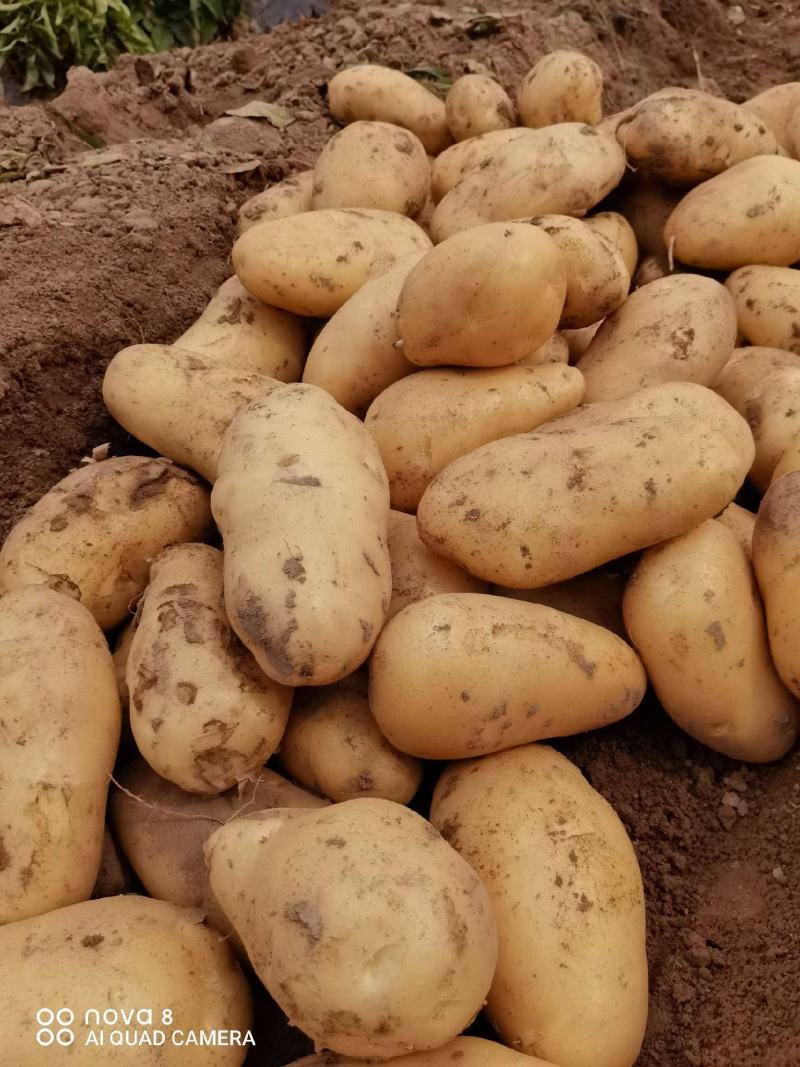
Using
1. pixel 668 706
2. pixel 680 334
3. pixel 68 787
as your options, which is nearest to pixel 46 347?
pixel 68 787

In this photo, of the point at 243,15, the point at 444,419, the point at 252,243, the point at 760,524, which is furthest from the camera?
the point at 243,15

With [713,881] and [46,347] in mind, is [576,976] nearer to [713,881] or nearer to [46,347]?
[713,881]

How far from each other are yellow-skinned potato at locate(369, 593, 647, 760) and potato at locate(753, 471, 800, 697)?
0.68 feet

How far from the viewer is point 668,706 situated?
1280mm

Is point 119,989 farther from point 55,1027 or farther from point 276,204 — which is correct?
point 276,204

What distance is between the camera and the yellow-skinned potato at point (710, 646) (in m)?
1.22

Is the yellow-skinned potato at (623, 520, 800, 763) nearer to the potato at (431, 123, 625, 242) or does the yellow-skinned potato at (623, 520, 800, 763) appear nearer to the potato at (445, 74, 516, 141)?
the potato at (431, 123, 625, 242)

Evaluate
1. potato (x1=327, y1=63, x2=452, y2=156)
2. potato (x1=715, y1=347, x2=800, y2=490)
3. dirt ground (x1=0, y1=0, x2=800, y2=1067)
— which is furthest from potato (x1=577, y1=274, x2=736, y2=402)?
potato (x1=327, y1=63, x2=452, y2=156)

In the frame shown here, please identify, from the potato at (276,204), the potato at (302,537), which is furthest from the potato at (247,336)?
the potato at (302,537)

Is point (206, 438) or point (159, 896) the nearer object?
point (159, 896)

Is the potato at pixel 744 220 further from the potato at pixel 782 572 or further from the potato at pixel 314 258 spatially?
the potato at pixel 782 572

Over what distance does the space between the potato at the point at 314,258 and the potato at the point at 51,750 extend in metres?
0.73

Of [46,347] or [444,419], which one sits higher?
[46,347]

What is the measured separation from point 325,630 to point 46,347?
3.03 ft
